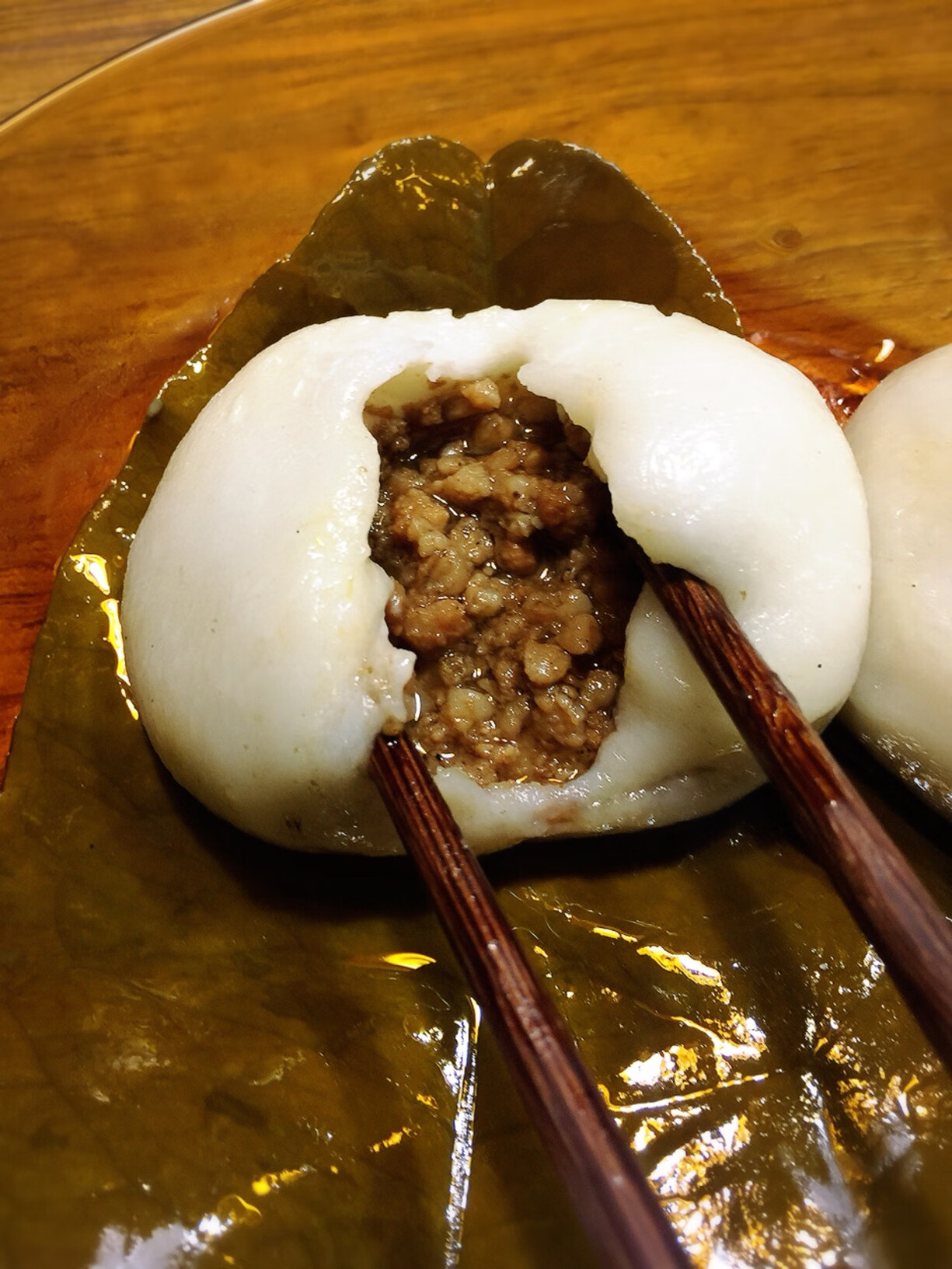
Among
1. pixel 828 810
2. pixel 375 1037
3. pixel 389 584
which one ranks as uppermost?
pixel 389 584

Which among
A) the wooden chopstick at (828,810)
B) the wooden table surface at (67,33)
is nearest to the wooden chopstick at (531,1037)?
the wooden chopstick at (828,810)

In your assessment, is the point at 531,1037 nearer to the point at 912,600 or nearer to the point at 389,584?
the point at 389,584

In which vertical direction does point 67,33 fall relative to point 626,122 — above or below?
above

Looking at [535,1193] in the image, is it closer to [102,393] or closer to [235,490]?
[235,490]

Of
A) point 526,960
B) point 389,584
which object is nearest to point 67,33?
point 389,584

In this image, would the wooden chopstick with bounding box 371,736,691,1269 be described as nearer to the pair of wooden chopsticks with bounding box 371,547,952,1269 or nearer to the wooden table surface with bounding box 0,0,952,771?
the pair of wooden chopsticks with bounding box 371,547,952,1269

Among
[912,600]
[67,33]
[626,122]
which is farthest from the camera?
[67,33]

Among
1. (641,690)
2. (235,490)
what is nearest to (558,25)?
(235,490)
